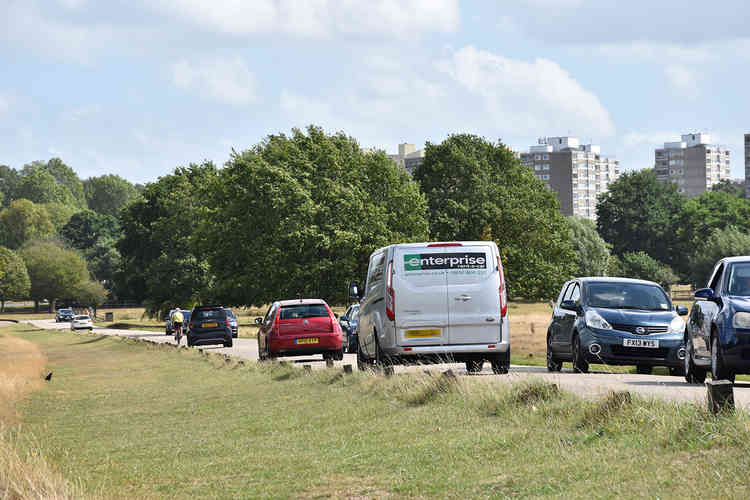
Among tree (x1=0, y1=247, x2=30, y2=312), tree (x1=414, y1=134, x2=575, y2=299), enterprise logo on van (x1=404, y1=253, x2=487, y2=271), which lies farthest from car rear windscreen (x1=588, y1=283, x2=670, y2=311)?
tree (x1=0, y1=247, x2=30, y2=312)

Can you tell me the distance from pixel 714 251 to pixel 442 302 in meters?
103

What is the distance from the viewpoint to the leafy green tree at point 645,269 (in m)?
122

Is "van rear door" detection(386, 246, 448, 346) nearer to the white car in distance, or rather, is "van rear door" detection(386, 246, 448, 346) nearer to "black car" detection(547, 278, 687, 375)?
"black car" detection(547, 278, 687, 375)

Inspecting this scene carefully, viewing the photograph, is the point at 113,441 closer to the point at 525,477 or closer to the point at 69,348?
the point at 525,477

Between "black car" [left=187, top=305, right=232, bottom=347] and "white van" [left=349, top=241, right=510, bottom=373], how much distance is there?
26.8m

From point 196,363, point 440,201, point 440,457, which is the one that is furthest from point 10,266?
point 440,457

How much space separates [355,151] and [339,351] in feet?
123

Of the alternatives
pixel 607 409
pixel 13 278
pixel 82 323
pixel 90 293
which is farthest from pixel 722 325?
pixel 13 278

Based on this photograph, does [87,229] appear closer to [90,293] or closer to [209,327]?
[90,293]

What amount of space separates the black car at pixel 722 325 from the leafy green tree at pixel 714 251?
334 feet

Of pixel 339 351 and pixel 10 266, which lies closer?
pixel 339 351

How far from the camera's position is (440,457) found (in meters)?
10.2

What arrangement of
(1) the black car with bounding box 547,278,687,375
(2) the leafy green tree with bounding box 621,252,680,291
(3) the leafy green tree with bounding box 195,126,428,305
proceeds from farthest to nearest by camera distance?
(2) the leafy green tree with bounding box 621,252,680,291
(3) the leafy green tree with bounding box 195,126,428,305
(1) the black car with bounding box 547,278,687,375

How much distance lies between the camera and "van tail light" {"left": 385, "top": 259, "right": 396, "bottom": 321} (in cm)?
1997
